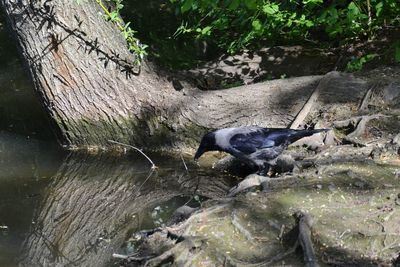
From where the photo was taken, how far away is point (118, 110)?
7.18 m

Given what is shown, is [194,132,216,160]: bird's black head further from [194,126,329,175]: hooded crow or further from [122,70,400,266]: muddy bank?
[122,70,400,266]: muddy bank

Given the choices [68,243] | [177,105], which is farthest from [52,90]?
[68,243]

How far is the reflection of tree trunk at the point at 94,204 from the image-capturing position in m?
5.08

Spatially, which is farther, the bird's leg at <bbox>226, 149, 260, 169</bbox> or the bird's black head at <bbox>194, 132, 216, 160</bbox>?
the bird's black head at <bbox>194, 132, 216, 160</bbox>

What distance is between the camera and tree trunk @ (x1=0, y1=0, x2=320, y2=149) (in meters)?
6.84

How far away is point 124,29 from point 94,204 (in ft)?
6.75

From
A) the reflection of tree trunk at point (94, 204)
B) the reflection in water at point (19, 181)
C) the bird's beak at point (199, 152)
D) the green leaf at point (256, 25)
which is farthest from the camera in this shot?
the green leaf at point (256, 25)

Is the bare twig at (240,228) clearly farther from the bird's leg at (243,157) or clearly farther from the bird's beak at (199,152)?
the bird's beak at (199,152)

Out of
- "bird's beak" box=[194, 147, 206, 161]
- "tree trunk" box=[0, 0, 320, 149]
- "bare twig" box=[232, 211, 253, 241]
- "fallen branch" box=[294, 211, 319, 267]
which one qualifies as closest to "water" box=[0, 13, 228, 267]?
"bird's beak" box=[194, 147, 206, 161]

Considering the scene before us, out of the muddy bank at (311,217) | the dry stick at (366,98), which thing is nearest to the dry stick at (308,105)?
the dry stick at (366,98)

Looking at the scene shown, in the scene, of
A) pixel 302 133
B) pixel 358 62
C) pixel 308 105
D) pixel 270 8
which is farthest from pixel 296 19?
pixel 302 133

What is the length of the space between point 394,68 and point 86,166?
3.53 metres

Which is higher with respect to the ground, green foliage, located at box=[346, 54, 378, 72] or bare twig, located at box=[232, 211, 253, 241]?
bare twig, located at box=[232, 211, 253, 241]

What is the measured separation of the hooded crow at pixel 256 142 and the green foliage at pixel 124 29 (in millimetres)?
1295
